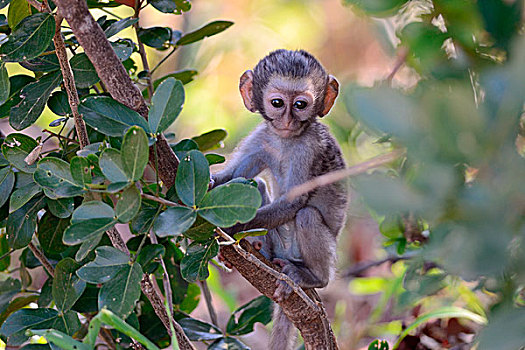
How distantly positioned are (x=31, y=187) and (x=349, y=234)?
3.65 metres

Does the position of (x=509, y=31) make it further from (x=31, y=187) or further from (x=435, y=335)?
(x=435, y=335)

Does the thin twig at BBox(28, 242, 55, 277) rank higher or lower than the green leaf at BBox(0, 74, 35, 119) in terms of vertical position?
lower

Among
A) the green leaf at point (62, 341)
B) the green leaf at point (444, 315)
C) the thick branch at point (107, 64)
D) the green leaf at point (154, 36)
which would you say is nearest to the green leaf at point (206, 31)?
the green leaf at point (154, 36)

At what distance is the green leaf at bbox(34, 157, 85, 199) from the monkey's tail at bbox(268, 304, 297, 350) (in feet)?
4.21

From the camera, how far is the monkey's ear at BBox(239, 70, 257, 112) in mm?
2768

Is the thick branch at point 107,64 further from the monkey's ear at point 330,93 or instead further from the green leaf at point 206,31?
the monkey's ear at point 330,93

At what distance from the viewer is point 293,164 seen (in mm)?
2699

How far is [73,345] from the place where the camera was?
1330 millimetres

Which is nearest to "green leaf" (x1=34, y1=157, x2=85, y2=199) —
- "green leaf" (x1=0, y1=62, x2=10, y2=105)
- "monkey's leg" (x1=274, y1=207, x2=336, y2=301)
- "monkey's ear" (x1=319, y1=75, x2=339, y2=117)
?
"green leaf" (x1=0, y1=62, x2=10, y2=105)

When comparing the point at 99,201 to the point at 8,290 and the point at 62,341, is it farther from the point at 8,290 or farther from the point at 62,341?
the point at 8,290

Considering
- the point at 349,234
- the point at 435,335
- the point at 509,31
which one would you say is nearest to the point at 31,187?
the point at 509,31

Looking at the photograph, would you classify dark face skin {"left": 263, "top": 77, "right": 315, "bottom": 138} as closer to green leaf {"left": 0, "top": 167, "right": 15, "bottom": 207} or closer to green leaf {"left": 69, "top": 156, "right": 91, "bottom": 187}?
green leaf {"left": 0, "top": 167, "right": 15, "bottom": 207}

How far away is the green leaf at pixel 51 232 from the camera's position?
1.95 meters

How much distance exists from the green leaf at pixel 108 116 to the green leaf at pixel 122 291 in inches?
13.0
